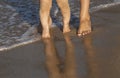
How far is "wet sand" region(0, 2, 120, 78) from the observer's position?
4.45 meters

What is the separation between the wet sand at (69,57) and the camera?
14.6 feet

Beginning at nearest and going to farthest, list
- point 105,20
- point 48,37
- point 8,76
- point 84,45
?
point 8,76, point 84,45, point 48,37, point 105,20

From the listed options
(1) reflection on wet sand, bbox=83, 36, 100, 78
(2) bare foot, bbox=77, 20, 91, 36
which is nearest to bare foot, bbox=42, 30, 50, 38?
(2) bare foot, bbox=77, 20, 91, 36

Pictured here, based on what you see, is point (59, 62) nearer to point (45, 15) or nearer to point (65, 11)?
point (45, 15)

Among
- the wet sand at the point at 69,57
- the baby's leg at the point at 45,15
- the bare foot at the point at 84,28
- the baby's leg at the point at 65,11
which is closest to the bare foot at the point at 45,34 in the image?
the baby's leg at the point at 45,15

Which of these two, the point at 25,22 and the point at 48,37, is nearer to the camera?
the point at 48,37

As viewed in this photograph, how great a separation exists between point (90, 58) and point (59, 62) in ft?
1.32

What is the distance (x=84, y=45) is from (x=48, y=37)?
698 millimetres

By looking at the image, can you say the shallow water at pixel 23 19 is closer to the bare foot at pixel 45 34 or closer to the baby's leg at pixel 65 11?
the bare foot at pixel 45 34

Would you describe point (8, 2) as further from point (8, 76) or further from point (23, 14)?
point (8, 76)

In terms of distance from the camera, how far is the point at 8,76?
14.9 feet

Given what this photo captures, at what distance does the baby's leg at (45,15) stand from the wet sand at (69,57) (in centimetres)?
15

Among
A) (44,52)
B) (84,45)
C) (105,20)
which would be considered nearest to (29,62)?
(44,52)

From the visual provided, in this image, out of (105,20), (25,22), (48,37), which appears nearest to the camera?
(48,37)
